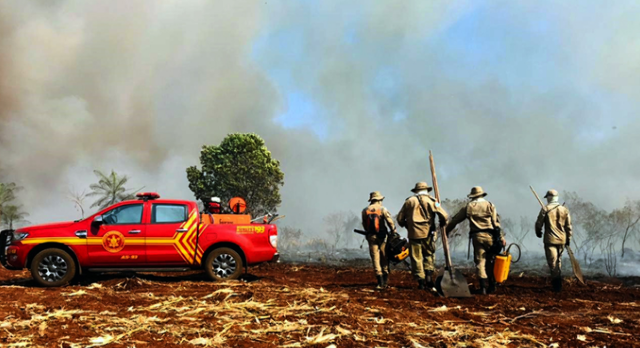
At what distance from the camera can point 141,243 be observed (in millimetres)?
9172

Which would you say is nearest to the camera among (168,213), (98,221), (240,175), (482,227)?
(482,227)

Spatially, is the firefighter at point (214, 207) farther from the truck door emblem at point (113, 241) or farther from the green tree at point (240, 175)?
the green tree at point (240, 175)

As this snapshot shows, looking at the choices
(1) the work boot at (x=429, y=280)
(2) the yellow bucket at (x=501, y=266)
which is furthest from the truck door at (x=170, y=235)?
(2) the yellow bucket at (x=501, y=266)

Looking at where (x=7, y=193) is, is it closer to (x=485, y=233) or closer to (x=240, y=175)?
(x=240, y=175)

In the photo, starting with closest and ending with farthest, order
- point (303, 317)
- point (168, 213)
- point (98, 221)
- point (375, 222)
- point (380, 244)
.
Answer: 1. point (303, 317)
2. point (375, 222)
3. point (380, 244)
4. point (98, 221)
5. point (168, 213)

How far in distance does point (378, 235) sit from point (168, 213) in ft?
14.2

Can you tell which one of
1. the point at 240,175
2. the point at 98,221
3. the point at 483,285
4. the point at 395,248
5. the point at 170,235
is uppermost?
the point at 240,175

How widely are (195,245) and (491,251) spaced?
5792mm

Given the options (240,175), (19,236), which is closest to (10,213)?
(240,175)

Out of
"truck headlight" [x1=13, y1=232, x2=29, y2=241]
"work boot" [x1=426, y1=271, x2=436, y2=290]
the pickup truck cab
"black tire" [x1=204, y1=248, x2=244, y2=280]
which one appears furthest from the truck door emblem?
"work boot" [x1=426, y1=271, x2=436, y2=290]

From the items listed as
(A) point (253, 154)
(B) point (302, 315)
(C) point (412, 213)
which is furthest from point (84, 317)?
(A) point (253, 154)

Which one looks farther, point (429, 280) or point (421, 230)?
point (429, 280)

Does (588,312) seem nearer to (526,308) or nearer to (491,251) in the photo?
(526,308)

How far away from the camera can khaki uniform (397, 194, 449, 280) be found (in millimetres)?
8500
